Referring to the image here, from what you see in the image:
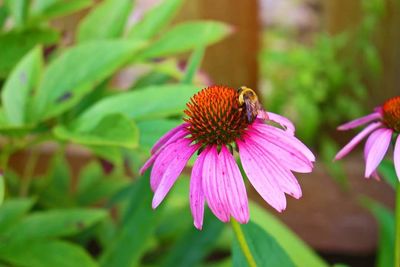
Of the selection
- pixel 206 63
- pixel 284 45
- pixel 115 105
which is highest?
pixel 115 105

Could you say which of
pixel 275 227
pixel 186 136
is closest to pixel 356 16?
pixel 275 227

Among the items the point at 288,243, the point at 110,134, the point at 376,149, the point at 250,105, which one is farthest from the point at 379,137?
the point at 288,243

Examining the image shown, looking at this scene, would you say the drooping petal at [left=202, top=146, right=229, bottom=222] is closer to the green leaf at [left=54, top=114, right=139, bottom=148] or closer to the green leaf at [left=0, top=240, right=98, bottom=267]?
the green leaf at [left=54, top=114, right=139, bottom=148]

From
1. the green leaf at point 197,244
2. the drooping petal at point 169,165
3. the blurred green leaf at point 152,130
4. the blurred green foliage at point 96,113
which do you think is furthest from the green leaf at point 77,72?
the drooping petal at point 169,165

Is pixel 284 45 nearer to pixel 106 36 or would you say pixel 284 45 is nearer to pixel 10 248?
pixel 106 36

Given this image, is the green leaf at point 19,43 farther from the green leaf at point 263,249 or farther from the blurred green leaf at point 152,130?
the green leaf at point 263,249

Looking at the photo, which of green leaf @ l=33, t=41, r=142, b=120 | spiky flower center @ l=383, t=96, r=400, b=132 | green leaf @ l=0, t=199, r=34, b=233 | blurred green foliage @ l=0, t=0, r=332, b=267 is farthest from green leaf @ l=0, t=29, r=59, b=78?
spiky flower center @ l=383, t=96, r=400, b=132

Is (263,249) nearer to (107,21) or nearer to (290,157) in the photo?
(290,157)
